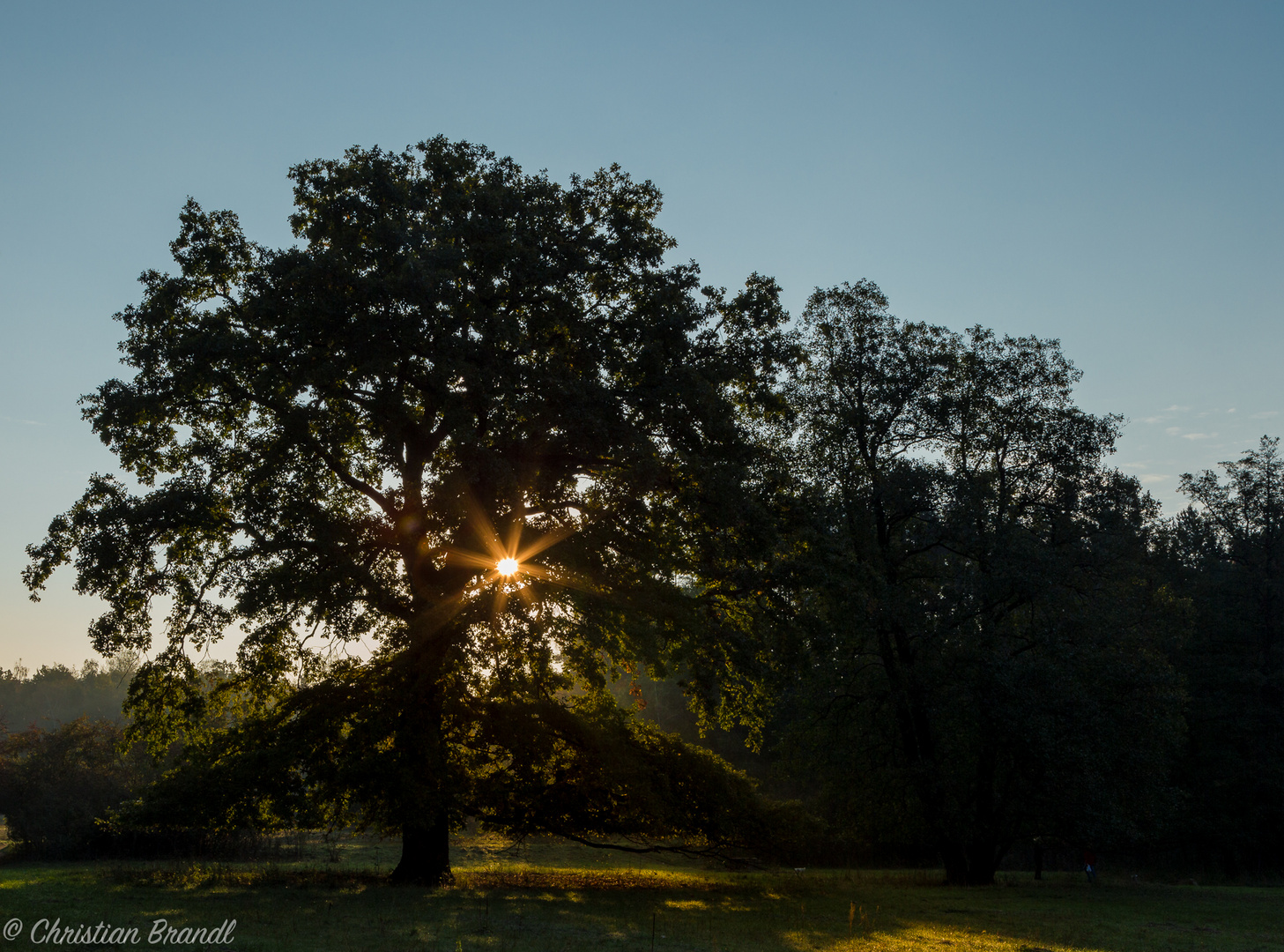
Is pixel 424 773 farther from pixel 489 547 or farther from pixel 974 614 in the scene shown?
pixel 974 614

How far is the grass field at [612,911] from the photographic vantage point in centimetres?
1263

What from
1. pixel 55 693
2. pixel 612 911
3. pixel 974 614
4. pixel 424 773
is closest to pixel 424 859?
pixel 424 773

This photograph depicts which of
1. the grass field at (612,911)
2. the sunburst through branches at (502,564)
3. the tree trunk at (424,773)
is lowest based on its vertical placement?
the grass field at (612,911)

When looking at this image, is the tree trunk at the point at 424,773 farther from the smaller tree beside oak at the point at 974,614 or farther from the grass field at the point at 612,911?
the smaller tree beside oak at the point at 974,614

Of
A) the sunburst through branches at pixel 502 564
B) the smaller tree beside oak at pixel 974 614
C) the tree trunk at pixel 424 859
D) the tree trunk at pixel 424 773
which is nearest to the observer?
the tree trunk at pixel 424 773

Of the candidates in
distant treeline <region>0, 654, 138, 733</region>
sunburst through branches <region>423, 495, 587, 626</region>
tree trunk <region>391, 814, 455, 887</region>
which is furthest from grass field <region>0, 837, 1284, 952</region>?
distant treeline <region>0, 654, 138, 733</region>

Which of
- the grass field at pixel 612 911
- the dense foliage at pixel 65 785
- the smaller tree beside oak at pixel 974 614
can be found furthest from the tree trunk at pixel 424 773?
the dense foliage at pixel 65 785

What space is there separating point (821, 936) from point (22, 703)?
19464 centimetres

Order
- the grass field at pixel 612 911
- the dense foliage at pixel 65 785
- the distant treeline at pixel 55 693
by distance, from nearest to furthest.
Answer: the grass field at pixel 612 911, the dense foliage at pixel 65 785, the distant treeline at pixel 55 693

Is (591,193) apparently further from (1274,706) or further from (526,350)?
(1274,706)

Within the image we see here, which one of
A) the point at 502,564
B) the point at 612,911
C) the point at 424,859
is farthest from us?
the point at 424,859

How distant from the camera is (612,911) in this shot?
16.2 meters

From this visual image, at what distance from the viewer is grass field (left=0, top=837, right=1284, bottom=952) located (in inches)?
497

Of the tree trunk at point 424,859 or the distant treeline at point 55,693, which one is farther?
the distant treeline at point 55,693
